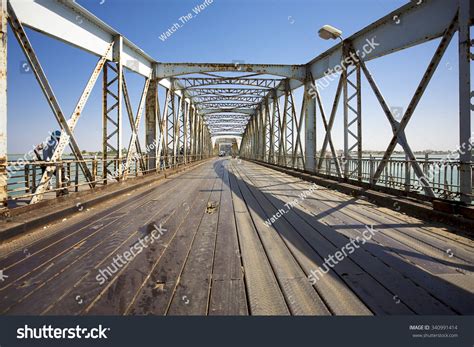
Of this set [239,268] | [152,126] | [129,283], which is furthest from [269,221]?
[152,126]

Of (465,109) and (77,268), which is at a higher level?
(465,109)

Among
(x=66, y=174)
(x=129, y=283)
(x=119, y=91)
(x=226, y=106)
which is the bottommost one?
(x=129, y=283)

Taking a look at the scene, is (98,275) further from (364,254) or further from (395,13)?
(395,13)

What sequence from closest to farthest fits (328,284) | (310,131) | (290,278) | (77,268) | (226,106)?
(328,284) < (290,278) < (77,268) < (310,131) < (226,106)

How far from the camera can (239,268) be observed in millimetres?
3000

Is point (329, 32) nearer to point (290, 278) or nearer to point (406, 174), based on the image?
point (406, 174)

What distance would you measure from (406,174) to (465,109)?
6.73 ft

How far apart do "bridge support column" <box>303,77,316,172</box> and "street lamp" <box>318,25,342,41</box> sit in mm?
4815

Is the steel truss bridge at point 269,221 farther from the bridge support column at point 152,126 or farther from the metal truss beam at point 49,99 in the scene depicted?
the bridge support column at point 152,126

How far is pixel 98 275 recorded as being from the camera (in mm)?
2803

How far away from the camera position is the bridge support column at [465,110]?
480 centimetres

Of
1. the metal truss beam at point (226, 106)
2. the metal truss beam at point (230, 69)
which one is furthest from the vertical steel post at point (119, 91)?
the metal truss beam at point (226, 106)

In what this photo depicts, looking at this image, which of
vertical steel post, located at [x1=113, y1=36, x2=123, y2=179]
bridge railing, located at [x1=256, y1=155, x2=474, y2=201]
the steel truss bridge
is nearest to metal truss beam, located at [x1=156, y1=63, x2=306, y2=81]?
the steel truss bridge

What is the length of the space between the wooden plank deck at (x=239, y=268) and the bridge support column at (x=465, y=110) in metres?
1.00
